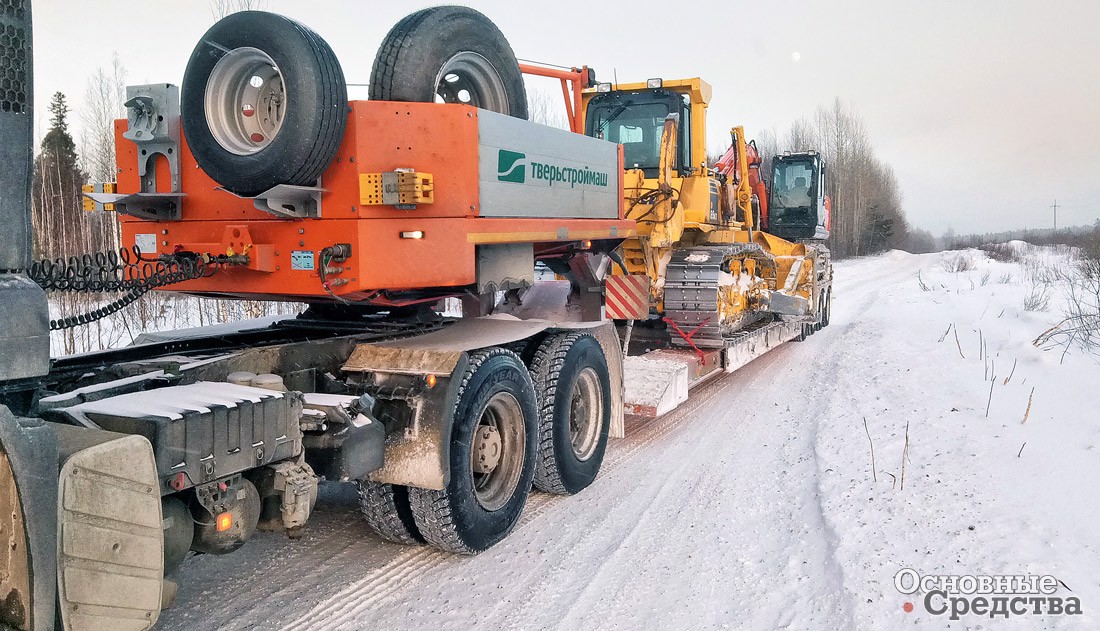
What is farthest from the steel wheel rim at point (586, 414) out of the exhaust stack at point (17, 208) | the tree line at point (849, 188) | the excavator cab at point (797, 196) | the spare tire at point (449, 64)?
the tree line at point (849, 188)

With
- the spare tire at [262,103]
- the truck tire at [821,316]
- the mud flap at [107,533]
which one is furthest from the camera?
the truck tire at [821,316]

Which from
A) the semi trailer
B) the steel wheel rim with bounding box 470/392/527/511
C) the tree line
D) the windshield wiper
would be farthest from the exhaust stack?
the tree line

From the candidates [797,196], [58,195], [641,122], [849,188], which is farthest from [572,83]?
[849,188]

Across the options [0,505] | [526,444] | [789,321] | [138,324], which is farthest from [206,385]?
[789,321]

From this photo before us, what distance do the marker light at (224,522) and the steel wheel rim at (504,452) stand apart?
1.71m

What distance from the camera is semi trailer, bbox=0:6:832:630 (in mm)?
2611

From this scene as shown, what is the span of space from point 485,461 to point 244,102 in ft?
7.90

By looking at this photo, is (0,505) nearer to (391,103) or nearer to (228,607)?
(228,607)

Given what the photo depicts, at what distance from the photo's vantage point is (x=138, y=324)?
10633 mm

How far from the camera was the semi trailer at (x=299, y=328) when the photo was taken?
103 inches

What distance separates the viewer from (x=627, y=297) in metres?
8.31

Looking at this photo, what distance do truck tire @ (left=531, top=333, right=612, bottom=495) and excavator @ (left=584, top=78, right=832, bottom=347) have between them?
1.95 m

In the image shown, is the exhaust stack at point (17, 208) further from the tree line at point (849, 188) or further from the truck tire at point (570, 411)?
the tree line at point (849, 188)

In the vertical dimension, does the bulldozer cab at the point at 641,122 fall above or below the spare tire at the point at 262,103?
above
